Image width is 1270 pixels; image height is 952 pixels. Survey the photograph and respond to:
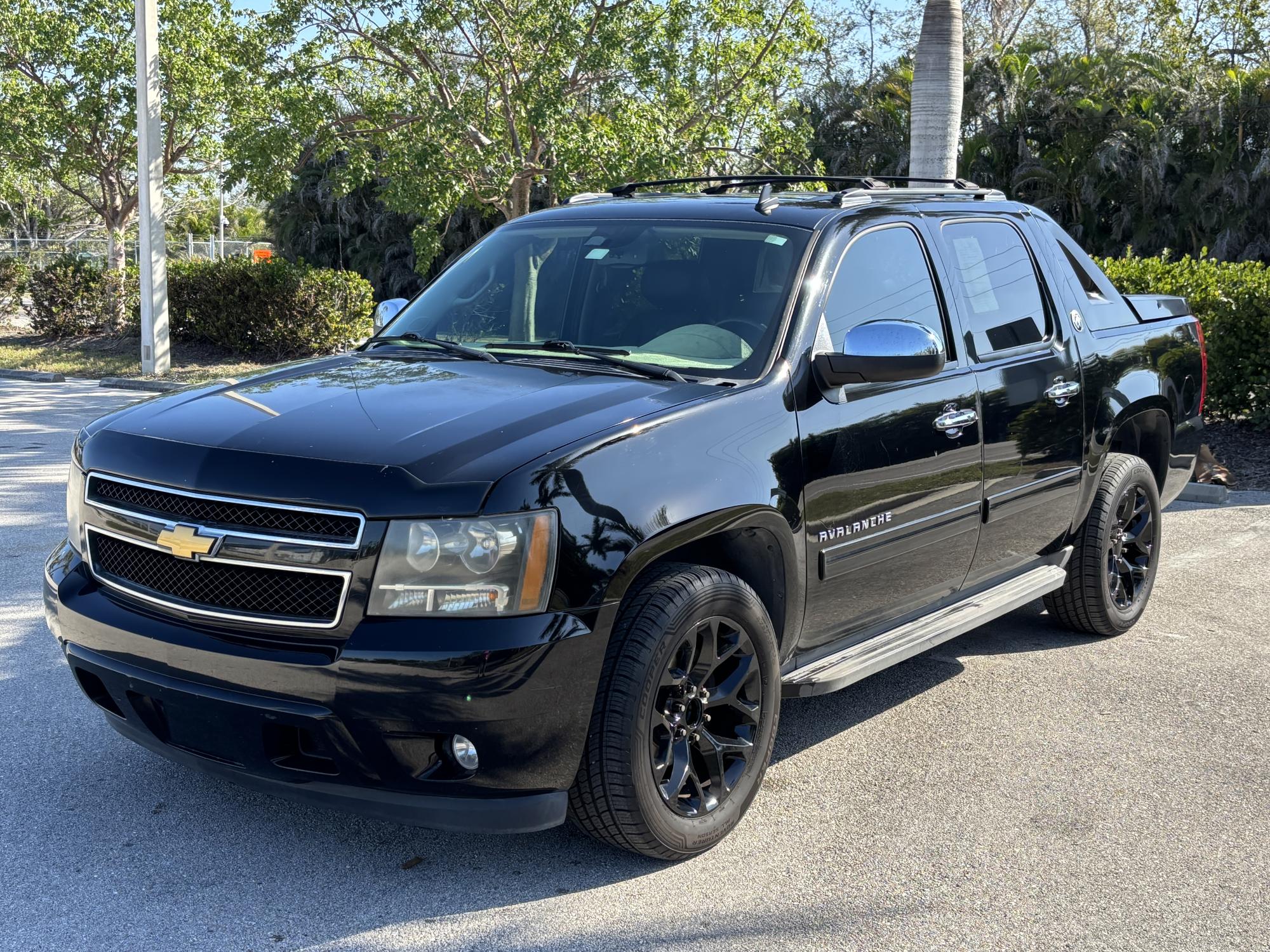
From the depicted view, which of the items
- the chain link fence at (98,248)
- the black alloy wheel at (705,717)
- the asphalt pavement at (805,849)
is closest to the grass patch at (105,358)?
the chain link fence at (98,248)

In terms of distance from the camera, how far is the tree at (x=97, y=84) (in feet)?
70.3

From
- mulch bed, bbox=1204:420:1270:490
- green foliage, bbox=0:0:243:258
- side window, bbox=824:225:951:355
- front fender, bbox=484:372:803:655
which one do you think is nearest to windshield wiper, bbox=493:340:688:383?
front fender, bbox=484:372:803:655

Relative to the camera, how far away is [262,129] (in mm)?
17438

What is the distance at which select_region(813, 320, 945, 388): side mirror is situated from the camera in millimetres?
3961

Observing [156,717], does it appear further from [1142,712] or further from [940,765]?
[1142,712]

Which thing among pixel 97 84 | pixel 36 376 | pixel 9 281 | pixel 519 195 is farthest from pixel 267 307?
pixel 9 281

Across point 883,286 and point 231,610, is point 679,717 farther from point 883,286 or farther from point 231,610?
point 883,286

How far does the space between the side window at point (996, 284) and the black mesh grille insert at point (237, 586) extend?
2.74m

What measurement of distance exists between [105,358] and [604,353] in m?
16.9

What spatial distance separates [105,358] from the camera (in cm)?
1917

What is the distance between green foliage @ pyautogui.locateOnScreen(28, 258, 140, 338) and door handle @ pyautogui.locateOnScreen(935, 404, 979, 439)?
19373 millimetres

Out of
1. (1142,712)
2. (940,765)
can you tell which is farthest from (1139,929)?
(1142,712)

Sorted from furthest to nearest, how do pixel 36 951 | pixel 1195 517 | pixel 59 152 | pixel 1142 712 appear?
pixel 59 152 < pixel 1195 517 < pixel 1142 712 < pixel 36 951

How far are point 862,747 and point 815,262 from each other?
1723mm
